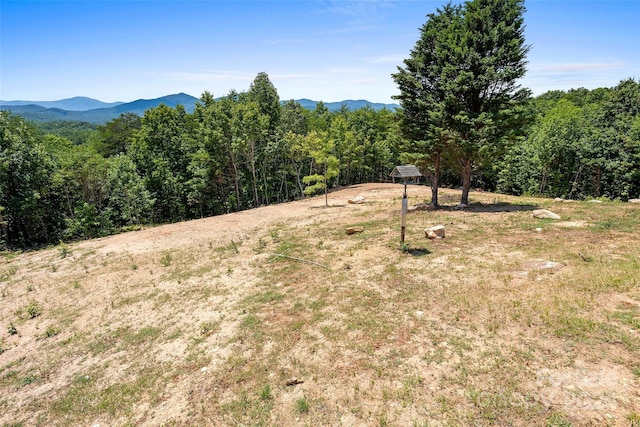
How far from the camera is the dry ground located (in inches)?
242

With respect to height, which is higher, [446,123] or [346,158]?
[446,123]

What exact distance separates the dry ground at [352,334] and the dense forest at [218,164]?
42.1 feet

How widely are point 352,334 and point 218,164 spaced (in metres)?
32.3

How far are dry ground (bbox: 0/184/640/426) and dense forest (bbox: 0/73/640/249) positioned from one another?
12.8 m

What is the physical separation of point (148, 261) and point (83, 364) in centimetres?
904

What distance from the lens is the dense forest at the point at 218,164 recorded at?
3083 centimetres

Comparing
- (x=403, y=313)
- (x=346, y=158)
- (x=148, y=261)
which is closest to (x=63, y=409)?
(x=403, y=313)

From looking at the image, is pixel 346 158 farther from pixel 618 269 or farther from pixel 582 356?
pixel 582 356

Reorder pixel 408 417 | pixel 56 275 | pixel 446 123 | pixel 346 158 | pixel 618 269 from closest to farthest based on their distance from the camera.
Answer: pixel 408 417 < pixel 618 269 < pixel 56 275 < pixel 446 123 < pixel 346 158

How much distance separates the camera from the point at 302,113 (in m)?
52.2

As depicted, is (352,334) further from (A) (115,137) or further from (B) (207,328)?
(A) (115,137)

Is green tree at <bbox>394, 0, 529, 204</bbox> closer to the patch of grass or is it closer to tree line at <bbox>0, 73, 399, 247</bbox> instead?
tree line at <bbox>0, 73, 399, 247</bbox>

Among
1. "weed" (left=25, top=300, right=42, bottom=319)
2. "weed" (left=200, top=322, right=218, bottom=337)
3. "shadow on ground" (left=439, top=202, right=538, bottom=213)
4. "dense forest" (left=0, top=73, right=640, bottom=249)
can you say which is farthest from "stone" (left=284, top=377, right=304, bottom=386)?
"dense forest" (left=0, top=73, right=640, bottom=249)

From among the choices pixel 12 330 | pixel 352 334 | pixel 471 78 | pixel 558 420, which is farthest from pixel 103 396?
pixel 471 78
